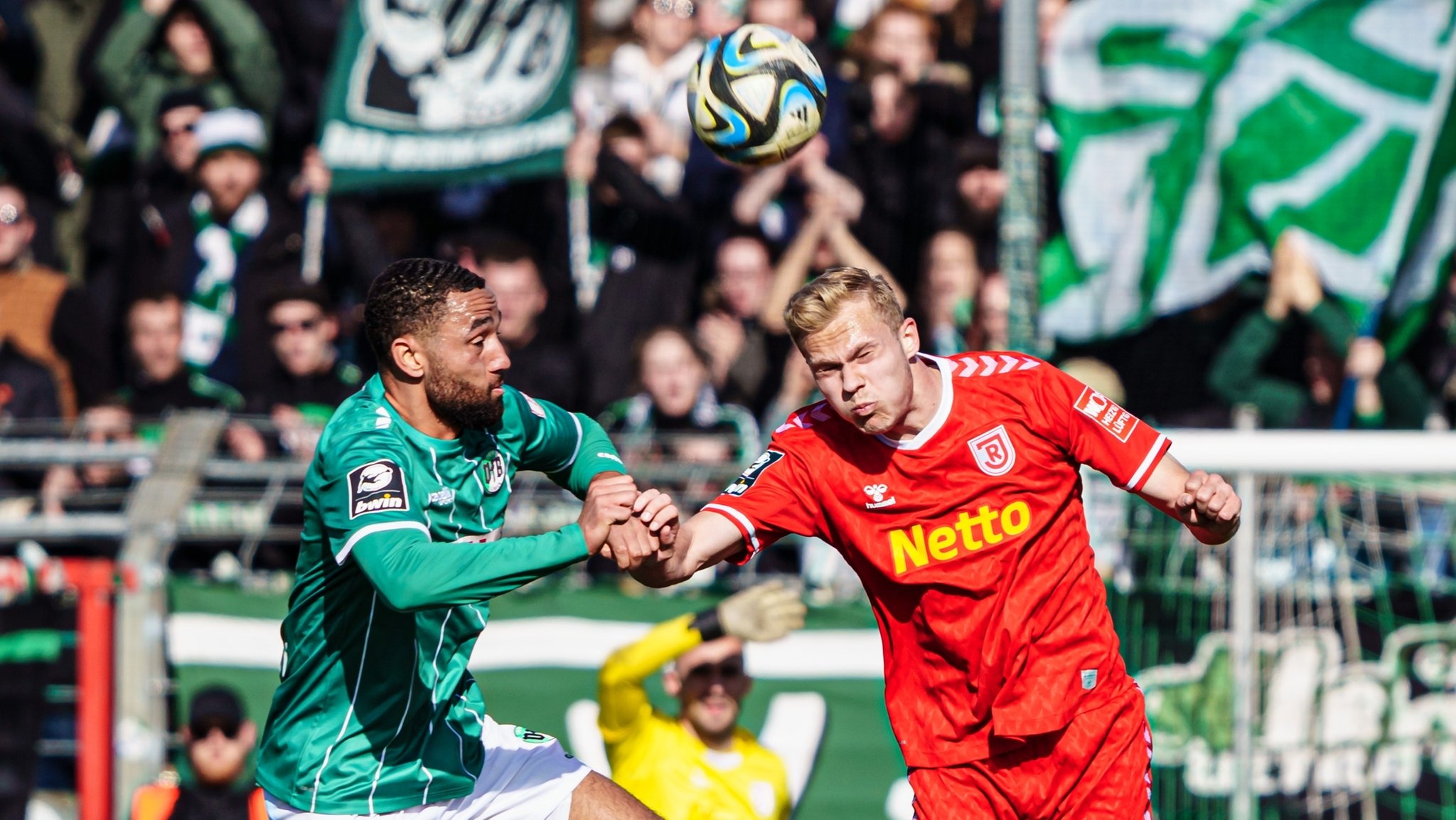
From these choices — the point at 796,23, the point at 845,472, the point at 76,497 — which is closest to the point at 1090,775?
the point at 845,472

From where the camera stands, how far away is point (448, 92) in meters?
9.09

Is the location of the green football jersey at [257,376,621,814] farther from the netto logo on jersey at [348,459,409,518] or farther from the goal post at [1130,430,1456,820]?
the goal post at [1130,430,1456,820]

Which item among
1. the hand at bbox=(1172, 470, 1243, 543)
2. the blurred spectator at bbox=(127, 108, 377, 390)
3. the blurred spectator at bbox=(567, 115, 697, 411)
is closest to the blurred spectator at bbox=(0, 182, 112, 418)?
the blurred spectator at bbox=(127, 108, 377, 390)

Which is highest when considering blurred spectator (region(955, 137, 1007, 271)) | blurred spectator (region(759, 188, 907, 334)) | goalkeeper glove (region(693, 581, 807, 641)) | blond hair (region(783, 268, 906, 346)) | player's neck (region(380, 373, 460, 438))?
blurred spectator (region(955, 137, 1007, 271))

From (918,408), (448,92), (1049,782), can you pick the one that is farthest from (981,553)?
(448,92)

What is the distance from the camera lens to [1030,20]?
Result: 21.4 ft

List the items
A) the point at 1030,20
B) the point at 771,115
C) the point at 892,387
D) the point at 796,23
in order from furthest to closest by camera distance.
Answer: the point at 796,23, the point at 1030,20, the point at 771,115, the point at 892,387

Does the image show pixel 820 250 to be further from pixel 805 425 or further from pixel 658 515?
pixel 658 515

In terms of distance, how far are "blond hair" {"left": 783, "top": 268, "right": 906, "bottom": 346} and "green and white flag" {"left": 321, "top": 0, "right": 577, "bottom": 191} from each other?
4634 millimetres

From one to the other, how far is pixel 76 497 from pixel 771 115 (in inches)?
151

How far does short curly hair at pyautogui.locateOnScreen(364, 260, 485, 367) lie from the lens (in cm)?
432

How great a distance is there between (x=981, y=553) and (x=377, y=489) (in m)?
1.72

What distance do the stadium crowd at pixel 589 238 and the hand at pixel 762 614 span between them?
1.93m

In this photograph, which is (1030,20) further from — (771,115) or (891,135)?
(891,135)
